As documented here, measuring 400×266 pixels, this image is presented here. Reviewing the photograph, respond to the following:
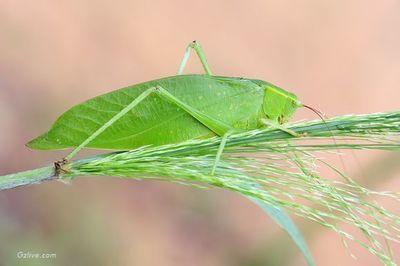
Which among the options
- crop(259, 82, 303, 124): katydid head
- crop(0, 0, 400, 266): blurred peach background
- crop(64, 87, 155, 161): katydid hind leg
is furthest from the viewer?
crop(0, 0, 400, 266): blurred peach background

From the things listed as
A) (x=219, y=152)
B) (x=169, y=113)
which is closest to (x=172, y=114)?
(x=169, y=113)

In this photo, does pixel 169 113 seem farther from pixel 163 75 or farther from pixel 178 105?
pixel 163 75

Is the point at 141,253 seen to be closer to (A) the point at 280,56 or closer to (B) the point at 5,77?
(B) the point at 5,77

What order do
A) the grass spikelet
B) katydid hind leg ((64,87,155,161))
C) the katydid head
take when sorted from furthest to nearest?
the katydid head
katydid hind leg ((64,87,155,161))
the grass spikelet

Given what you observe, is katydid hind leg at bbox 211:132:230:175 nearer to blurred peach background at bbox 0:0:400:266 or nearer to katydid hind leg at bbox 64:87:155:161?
katydid hind leg at bbox 64:87:155:161

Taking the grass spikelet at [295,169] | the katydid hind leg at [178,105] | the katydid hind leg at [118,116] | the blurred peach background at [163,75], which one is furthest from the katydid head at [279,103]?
the blurred peach background at [163,75]

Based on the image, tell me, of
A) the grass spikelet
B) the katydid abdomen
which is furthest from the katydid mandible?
the grass spikelet

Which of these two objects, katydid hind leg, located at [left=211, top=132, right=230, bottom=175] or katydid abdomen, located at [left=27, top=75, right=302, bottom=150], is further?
katydid abdomen, located at [left=27, top=75, right=302, bottom=150]

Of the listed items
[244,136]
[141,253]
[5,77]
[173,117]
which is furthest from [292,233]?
[5,77]
